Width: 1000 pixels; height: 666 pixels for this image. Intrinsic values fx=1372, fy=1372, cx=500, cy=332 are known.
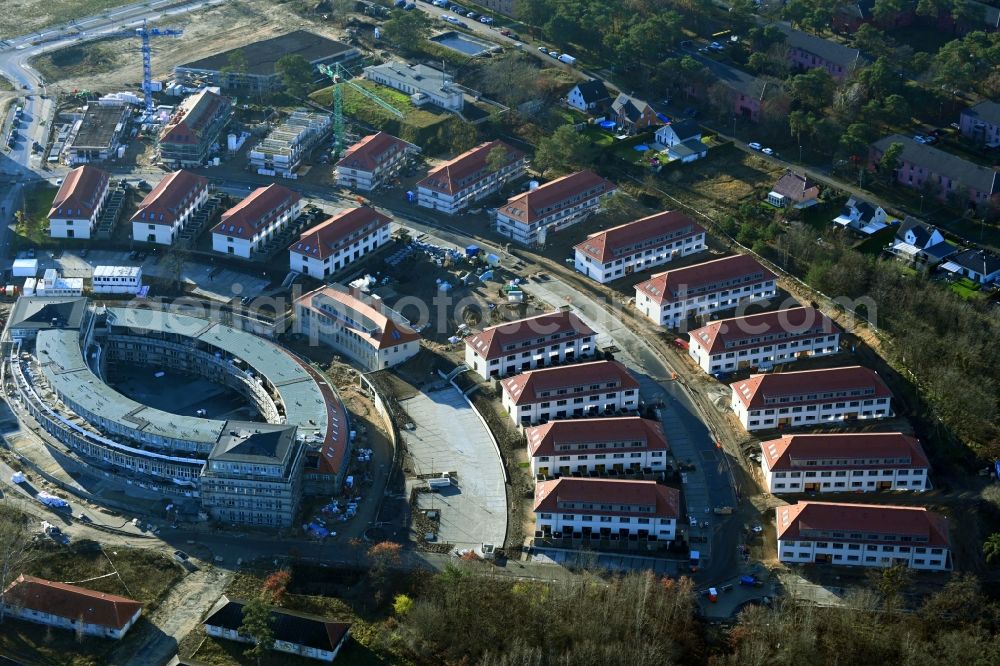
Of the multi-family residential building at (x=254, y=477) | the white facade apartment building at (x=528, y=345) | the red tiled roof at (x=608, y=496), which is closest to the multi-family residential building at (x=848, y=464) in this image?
the red tiled roof at (x=608, y=496)

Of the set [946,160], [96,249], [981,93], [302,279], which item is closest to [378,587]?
[302,279]

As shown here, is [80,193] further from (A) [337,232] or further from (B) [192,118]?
(A) [337,232]

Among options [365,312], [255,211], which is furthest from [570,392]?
[255,211]

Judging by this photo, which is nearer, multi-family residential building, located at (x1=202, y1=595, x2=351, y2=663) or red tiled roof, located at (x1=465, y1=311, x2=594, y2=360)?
multi-family residential building, located at (x1=202, y1=595, x2=351, y2=663)

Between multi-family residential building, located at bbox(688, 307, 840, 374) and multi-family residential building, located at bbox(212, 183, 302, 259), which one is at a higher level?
Answer: multi-family residential building, located at bbox(212, 183, 302, 259)

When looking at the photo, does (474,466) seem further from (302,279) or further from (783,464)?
(302,279)

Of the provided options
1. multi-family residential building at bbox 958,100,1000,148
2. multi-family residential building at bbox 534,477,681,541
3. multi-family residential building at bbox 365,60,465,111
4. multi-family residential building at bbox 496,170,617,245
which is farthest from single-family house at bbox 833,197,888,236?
multi-family residential building at bbox 534,477,681,541

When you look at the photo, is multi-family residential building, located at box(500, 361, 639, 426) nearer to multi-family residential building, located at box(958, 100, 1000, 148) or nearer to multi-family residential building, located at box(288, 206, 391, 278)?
multi-family residential building, located at box(288, 206, 391, 278)
